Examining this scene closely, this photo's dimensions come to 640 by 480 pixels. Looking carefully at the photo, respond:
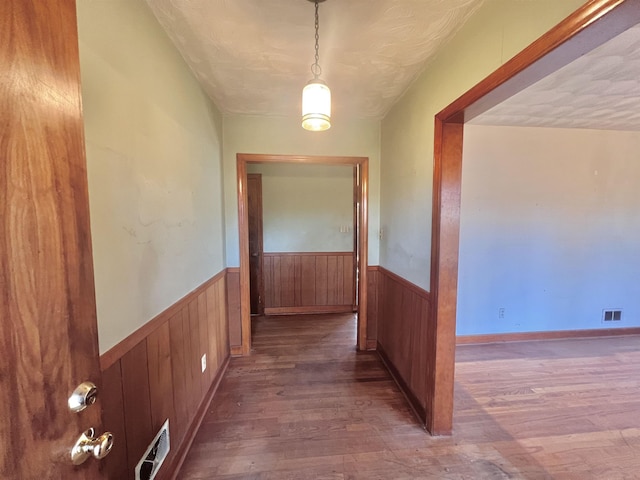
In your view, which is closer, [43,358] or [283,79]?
[43,358]

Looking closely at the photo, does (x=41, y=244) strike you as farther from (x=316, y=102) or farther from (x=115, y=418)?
(x=316, y=102)

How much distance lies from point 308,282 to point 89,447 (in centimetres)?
347

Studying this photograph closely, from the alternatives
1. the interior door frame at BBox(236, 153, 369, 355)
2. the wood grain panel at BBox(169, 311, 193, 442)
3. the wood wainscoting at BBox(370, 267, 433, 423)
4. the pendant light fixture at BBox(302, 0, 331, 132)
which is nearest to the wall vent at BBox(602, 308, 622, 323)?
the wood wainscoting at BBox(370, 267, 433, 423)

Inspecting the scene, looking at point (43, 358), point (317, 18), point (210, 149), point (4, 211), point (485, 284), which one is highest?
point (317, 18)

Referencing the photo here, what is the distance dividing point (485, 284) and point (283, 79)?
2.78 metres

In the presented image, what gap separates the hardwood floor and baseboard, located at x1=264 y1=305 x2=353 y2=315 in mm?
1204

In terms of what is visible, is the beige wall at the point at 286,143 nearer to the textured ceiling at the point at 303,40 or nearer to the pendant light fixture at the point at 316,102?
the textured ceiling at the point at 303,40

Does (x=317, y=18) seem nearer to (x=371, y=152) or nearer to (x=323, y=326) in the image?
(x=371, y=152)

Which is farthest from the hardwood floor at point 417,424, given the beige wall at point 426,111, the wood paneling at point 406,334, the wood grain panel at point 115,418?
the beige wall at point 426,111

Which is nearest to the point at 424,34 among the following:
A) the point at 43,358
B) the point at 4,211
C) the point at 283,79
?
the point at 283,79

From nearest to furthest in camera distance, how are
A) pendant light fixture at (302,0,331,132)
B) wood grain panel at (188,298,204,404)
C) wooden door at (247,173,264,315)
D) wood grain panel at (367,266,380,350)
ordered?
1. pendant light fixture at (302,0,331,132)
2. wood grain panel at (188,298,204,404)
3. wood grain panel at (367,266,380,350)
4. wooden door at (247,173,264,315)

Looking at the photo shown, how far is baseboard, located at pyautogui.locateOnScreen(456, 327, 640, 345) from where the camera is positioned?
2.94 metres

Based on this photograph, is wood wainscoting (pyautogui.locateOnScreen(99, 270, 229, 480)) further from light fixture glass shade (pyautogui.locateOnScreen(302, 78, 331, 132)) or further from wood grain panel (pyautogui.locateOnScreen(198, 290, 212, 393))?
light fixture glass shade (pyautogui.locateOnScreen(302, 78, 331, 132))

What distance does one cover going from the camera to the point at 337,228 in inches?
161
